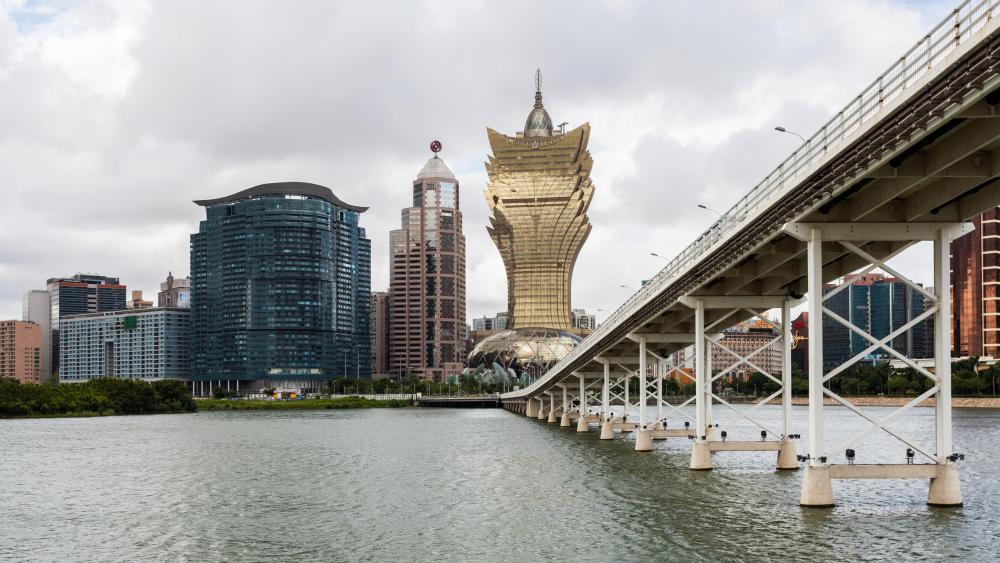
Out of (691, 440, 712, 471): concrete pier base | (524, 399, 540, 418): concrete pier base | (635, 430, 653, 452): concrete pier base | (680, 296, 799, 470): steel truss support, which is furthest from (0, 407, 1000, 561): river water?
(524, 399, 540, 418): concrete pier base

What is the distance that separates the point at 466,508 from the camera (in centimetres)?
4975

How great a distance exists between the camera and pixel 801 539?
Answer: 3825cm

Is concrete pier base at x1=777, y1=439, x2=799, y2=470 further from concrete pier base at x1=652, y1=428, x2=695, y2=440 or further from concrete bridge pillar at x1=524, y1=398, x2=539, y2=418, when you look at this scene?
concrete bridge pillar at x1=524, y1=398, x2=539, y2=418

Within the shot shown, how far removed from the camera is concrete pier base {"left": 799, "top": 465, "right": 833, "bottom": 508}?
43062 millimetres

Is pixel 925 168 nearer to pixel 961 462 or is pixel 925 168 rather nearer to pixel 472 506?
pixel 472 506

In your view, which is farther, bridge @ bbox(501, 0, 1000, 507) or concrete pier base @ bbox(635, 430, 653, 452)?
concrete pier base @ bbox(635, 430, 653, 452)

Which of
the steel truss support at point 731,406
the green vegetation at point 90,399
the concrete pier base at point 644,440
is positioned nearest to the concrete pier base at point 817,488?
the steel truss support at point 731,406

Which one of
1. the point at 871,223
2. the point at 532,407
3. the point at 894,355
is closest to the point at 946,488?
the point at 894,355

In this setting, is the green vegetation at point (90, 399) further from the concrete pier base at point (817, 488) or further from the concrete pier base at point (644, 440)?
the concrete pier base at point (817, 488)

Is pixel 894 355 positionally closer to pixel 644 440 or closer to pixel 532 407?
pixel 644 440

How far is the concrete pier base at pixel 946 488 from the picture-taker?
42856mm

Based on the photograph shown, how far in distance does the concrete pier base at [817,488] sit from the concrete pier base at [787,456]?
17.5 m

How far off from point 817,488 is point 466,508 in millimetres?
15956

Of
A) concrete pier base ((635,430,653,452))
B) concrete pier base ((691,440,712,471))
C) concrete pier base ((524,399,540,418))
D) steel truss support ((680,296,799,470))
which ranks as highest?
steel truss support ((680,296,799,470))
